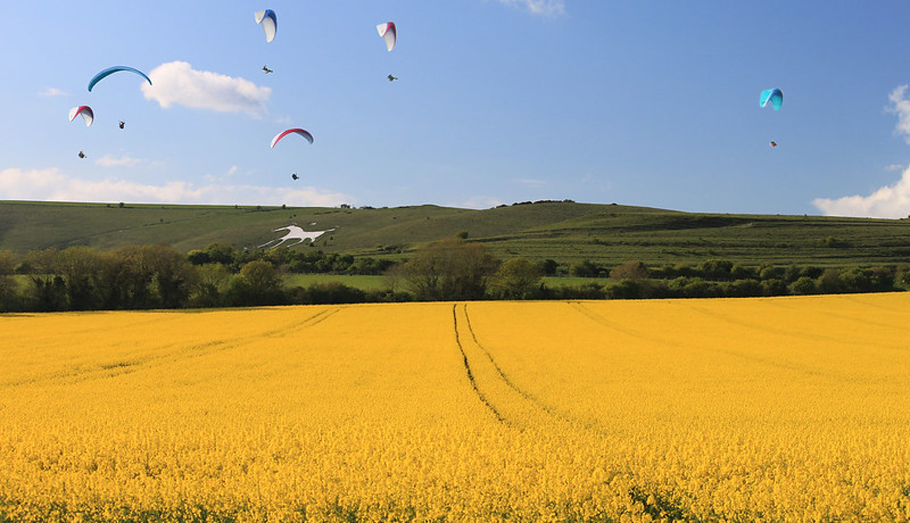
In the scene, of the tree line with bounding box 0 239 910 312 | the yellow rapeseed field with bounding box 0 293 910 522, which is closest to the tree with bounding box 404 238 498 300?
the tree line with bounding box 0 239 910 312

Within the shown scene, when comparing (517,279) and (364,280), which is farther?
(364,280)

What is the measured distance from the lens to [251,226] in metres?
127

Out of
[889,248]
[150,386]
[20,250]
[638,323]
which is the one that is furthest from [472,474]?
[20,250]

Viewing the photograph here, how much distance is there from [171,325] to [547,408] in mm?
26171

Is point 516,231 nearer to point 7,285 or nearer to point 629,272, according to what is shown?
point 629,272

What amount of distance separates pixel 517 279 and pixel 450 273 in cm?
623

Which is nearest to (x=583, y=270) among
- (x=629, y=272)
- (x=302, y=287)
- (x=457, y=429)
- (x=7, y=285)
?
(x=629, y=272)

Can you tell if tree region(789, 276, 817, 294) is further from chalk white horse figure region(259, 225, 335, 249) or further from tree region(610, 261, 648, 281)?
chalk white horse figure region(259, 225, 335, 249)

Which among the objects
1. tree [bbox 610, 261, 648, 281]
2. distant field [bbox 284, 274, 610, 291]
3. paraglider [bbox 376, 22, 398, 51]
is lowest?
distant field [bbox 284, 274, 610, 291]

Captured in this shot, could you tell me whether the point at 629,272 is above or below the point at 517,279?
above

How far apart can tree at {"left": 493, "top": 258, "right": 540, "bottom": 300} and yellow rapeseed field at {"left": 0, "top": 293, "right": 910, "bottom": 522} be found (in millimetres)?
30455

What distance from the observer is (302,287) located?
5609 centimetres

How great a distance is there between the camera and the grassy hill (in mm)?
88312

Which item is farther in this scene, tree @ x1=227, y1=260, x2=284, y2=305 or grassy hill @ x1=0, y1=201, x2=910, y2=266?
grassy hill @ x1=0, y1=201, x2=910, y2=266
